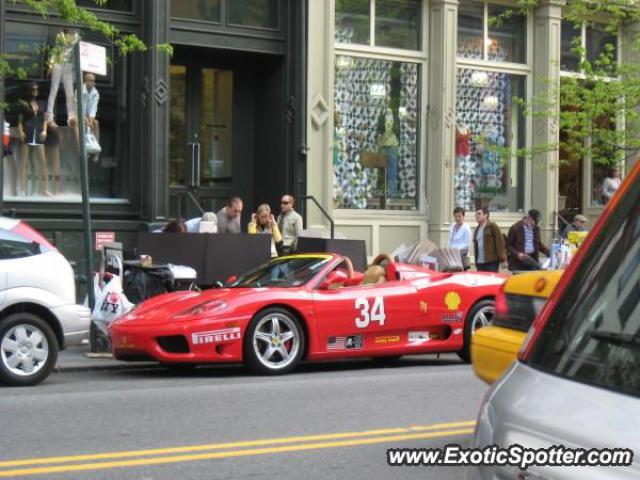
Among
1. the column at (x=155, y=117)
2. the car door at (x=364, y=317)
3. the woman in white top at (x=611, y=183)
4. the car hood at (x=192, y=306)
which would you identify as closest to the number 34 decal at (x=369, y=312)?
the car door at (x=364, y=317)

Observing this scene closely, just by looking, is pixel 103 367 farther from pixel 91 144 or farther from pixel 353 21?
pixel 353 21

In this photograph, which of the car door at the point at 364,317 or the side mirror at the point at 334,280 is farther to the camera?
the side mirror at the point at 334,280

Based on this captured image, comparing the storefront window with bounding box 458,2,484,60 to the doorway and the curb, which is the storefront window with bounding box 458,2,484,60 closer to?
the doorway

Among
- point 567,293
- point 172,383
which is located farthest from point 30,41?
point 567,293

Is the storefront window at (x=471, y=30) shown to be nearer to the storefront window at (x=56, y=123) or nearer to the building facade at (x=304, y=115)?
the building facade at (x=304, y=115)

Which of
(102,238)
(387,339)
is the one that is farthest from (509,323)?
Result: (102,238)

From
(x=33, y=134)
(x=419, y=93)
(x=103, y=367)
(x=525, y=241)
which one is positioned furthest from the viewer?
(x=419, y=93)

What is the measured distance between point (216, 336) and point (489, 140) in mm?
11987

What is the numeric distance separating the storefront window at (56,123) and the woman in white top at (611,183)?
10.7m

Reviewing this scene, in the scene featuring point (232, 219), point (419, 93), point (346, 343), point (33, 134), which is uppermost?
point (419, 93)

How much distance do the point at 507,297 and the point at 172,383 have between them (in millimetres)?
4852

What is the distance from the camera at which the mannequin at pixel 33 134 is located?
16438 millimetres

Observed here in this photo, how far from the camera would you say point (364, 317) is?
440 inches

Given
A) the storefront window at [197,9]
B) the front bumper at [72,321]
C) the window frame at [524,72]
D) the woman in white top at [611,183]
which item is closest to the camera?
the front bumper at [72,321]
